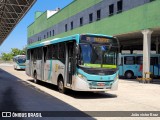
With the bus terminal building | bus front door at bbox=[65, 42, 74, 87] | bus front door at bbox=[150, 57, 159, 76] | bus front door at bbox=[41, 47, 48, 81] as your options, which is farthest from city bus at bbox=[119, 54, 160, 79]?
bus front door at bbox=[65, 42, 74, 87]

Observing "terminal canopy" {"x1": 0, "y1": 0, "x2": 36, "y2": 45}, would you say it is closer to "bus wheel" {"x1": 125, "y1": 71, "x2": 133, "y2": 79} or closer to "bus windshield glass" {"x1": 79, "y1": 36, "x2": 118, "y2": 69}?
"bus windshield glass" {"x1": 79, "y1": 36, "x2": 118, "y2": 69}

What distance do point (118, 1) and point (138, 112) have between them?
22.0 meters

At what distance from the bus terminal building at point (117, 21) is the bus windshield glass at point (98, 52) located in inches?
409

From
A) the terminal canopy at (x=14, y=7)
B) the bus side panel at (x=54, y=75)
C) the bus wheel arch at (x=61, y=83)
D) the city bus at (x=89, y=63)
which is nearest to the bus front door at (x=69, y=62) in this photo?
the city bus at (x=89, y=63)

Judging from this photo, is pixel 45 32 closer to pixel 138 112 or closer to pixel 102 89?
pixel 102 89

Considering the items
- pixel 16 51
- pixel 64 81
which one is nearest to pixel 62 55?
pixel 64 81

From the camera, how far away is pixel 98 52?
14812 mm

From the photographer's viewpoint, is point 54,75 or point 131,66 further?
point 131,66

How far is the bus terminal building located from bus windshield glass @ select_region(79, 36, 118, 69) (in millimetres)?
10400

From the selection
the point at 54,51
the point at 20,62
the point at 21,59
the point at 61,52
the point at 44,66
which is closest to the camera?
the point at 61,52

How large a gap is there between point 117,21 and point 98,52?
55.9ft

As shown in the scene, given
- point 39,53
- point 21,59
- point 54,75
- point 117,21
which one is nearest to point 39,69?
point 39,53

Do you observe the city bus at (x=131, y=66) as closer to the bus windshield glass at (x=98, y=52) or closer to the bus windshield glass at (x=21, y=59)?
the bus windshield glass at (x=98, y=52)

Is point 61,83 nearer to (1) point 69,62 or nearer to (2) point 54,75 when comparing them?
(2) point 54,75
